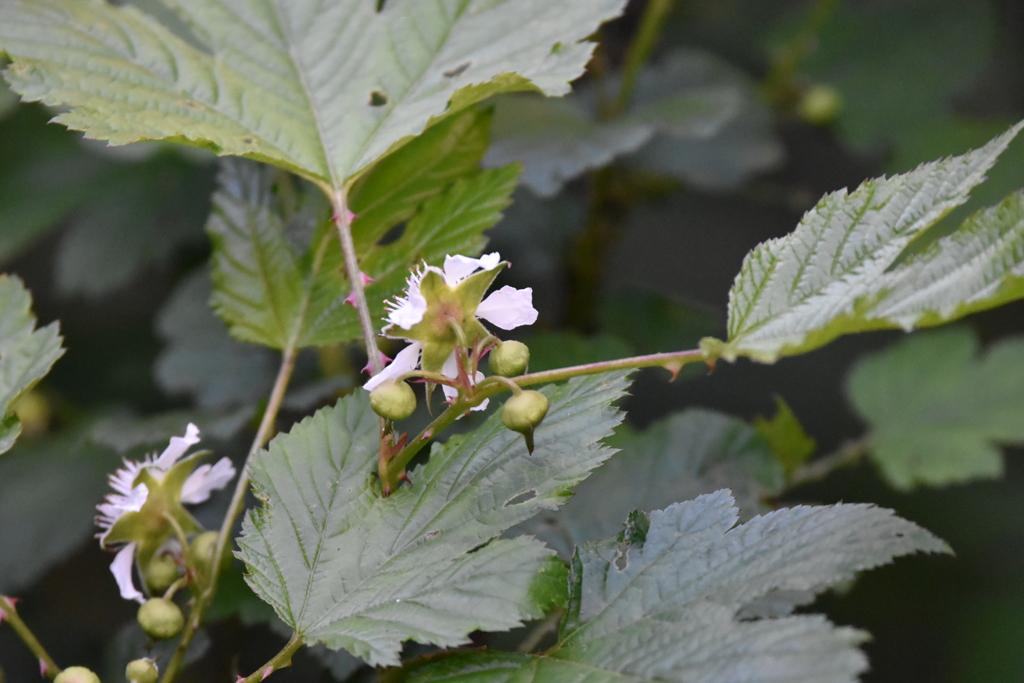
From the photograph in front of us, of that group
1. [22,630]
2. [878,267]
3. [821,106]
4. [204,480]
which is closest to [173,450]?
[204,480]

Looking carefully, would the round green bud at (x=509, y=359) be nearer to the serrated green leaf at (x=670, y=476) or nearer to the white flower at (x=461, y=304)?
the white flower at (x=461, y=304)

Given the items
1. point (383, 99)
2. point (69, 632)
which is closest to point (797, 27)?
point (383, 99)

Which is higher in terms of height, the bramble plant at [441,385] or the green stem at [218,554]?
the bramble plant at [441,385]

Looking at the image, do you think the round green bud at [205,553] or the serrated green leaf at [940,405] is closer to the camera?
the round green bud at [205,553]

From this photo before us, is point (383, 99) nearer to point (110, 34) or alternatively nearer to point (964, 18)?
point (110, 34)

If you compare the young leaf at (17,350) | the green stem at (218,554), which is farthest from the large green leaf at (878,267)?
the young leaf at (17,350)

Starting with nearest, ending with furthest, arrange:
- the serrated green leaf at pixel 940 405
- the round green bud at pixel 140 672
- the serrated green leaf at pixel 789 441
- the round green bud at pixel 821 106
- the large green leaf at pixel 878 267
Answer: the large green leaf at pixel 878 267
the round green bud at pixel 140 672
the serrated green leaf at pixel 789 441
the serrated green leaf at pixel 940 405
the round green bud at pixel 821 106
